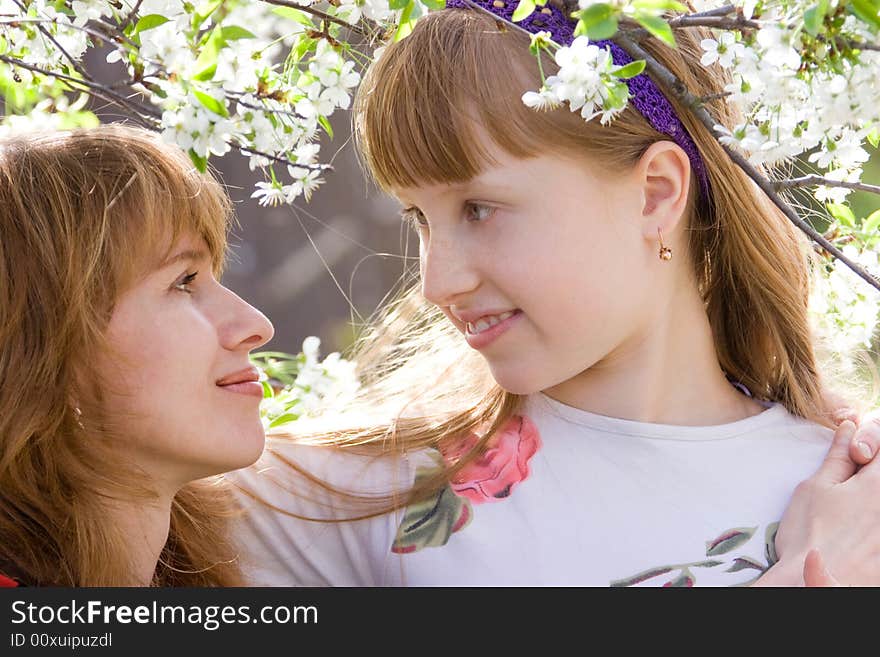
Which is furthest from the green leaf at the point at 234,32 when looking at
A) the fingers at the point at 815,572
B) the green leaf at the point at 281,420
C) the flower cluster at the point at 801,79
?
the fingers at the point at 815,572

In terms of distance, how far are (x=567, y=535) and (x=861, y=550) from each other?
381mm

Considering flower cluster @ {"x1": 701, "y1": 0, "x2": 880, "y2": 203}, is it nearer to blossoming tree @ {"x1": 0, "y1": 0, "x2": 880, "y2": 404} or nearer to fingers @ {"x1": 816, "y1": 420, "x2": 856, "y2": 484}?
blossoming tree @ {"x1": 0, "y1": 0, "x2": 880, "y2": 404}

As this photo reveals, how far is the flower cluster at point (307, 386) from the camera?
5.32 ft

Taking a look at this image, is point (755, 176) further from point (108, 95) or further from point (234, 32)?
point (108, 95)

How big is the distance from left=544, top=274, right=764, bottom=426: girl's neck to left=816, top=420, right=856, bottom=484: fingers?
14 centimetres

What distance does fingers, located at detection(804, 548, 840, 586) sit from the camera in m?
1.35

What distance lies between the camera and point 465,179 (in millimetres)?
1424

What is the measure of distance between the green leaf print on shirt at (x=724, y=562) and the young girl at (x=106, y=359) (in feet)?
1.80

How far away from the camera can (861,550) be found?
4.76 ft

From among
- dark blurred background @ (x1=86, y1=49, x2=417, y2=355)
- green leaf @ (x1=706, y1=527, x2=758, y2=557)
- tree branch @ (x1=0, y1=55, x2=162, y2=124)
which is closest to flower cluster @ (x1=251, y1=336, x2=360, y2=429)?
tree branch @ (x1=0, y1=55, x2=162, y2=124)

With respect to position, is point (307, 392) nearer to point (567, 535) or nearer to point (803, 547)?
point (567, 535)

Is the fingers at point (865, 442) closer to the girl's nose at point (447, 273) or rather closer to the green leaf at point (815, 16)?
the girl's nose at point (447, 273)
